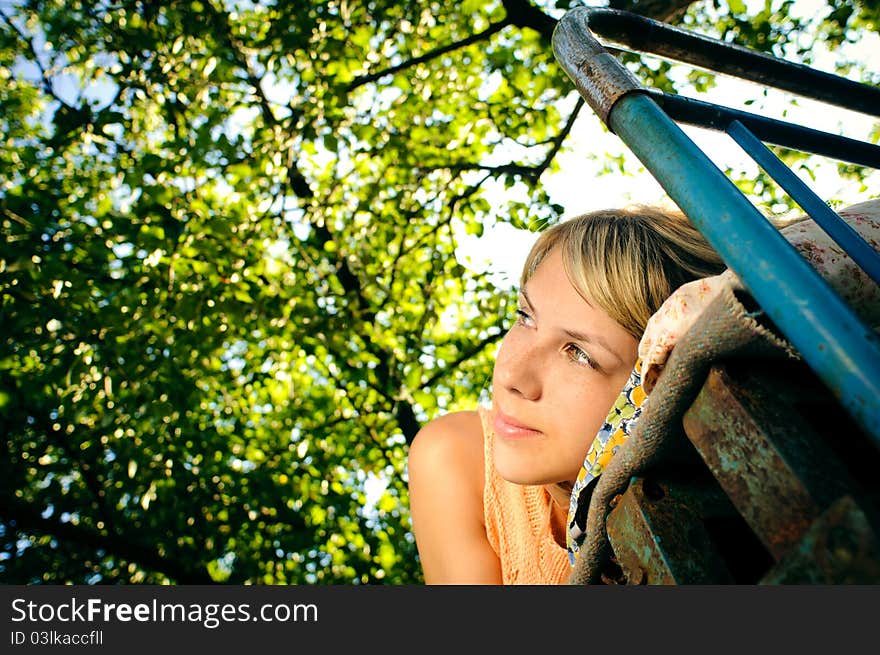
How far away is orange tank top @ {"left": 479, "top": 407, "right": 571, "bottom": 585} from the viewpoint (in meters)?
2.13

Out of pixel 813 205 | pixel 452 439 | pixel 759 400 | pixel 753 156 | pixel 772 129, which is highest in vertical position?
pixel 452 439

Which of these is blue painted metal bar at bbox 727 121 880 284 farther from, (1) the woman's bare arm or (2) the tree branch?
(2) the tree branch

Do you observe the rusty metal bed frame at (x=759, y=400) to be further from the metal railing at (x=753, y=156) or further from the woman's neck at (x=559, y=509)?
the woman's neck at (x=559, y=509)

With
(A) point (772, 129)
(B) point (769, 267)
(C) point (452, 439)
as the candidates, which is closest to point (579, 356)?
(A) point (772, 129)

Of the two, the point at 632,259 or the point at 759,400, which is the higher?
the point at 632,259

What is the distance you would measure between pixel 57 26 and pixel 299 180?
8.68 ft

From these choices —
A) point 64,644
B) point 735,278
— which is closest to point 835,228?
point 735,278

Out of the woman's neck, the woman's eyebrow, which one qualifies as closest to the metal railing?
the woman's eyebrow

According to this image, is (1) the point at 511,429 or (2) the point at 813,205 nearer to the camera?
(2) the point at 813,205

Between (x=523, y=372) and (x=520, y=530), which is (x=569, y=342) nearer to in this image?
(x=523, y=372)

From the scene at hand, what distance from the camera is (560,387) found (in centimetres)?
161

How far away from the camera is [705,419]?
0.76 meters

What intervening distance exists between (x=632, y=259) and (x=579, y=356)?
14.6 inches

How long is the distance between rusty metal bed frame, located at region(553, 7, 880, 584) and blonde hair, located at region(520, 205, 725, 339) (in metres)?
0.57
